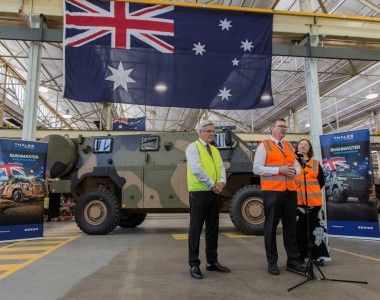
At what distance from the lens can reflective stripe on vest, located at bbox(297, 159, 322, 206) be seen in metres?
4.76

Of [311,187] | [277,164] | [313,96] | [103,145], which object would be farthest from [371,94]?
[277,164]

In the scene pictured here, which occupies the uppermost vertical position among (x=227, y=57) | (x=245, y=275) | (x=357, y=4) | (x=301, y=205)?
(x=357, y=4)

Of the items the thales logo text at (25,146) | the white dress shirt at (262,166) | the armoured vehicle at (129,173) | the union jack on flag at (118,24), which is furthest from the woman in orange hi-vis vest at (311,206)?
the thales logo text at (25,146)

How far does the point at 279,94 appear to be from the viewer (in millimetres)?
17438

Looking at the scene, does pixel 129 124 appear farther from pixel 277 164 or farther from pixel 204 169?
pixel 277 164

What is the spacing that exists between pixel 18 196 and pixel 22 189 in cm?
20

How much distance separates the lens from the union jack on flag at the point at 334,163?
7.21 m

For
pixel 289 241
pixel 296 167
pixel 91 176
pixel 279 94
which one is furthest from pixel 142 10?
pixel 279 94

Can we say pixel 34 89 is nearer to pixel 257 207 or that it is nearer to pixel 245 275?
pixel 257 207

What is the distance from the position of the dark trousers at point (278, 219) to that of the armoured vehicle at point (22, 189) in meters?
4.84

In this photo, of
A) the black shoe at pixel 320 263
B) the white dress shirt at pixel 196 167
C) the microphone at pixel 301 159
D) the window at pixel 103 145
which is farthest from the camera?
the window at pixel 103 145

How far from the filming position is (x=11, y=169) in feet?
22.8

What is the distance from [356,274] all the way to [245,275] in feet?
3.95

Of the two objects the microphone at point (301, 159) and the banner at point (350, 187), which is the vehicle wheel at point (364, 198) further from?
the microphone at point (301, 159)
